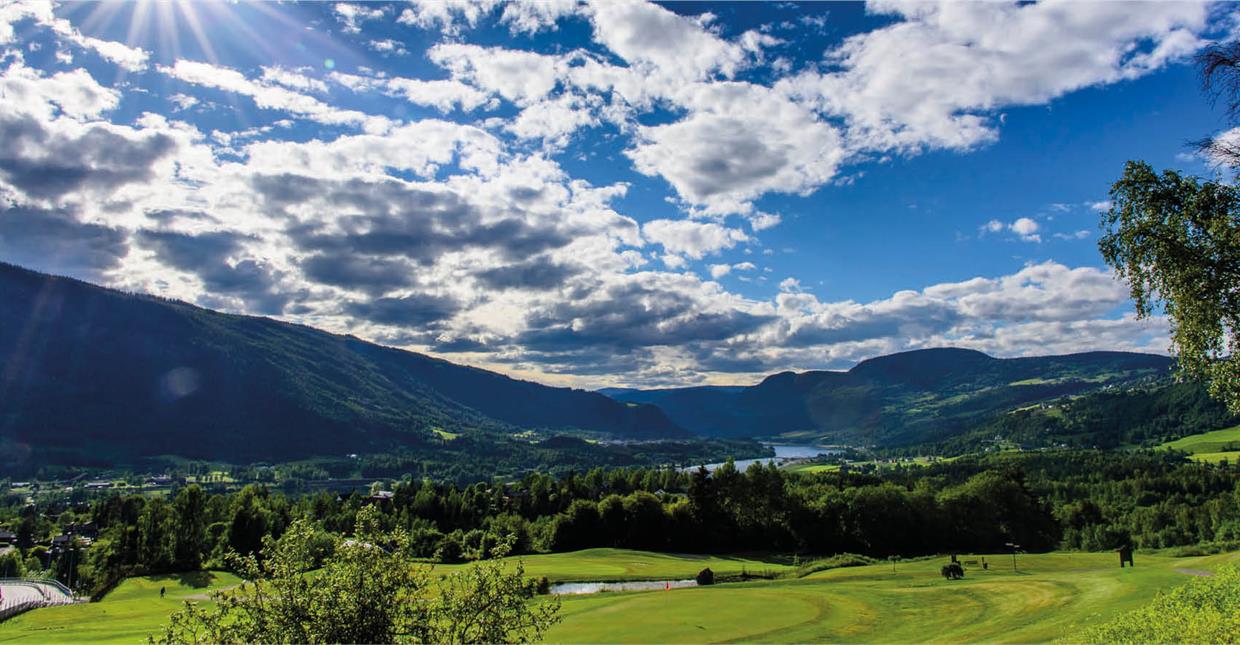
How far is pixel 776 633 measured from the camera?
118 feet

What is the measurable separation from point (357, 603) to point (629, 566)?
77.7 m

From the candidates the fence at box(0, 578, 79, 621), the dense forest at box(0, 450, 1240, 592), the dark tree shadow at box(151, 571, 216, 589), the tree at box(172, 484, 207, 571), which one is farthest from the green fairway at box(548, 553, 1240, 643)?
the tree at box(172, 484, 207, 571)

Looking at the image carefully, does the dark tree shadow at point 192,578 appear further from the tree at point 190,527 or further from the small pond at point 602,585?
the small pond at point 602,585

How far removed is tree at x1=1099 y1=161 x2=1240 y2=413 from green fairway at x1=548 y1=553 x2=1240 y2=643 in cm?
A: 1225

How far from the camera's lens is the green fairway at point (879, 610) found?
33531mm

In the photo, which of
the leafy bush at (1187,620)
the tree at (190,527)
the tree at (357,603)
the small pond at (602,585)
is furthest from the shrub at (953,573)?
the tree at (190,527)

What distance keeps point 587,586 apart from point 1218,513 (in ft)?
469

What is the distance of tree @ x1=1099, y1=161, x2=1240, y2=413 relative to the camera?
20.9 meters

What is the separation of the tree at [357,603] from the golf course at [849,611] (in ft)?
64.9

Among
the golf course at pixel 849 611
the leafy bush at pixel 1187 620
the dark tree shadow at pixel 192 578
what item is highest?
the leafy bush at pixel 1187 620

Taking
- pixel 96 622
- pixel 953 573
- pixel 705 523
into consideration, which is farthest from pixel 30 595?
pixel 953 573

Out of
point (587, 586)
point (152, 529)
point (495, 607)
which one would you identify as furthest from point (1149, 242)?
point (152, 529)

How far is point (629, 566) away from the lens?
8850cm

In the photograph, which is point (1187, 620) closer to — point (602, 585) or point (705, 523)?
point (602, 585)
